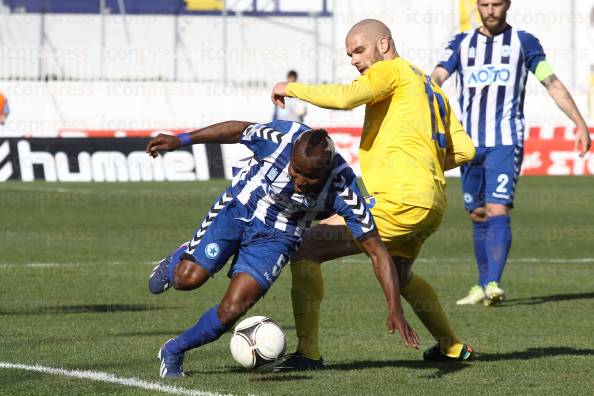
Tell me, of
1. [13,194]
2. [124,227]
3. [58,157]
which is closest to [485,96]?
[124,227]

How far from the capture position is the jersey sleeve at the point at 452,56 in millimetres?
10188

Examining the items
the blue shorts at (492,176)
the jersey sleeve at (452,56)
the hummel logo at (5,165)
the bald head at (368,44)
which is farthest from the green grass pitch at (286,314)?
the hummel logo at (5,165)

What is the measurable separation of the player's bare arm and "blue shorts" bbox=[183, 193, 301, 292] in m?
3.71

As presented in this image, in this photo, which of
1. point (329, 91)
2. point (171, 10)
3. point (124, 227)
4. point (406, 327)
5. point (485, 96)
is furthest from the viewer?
point (171, 10)

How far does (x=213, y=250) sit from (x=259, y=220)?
279mm

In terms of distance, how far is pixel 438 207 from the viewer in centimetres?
682

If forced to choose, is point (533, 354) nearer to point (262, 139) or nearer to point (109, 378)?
point (262, 139)

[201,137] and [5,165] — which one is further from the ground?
[201,137]

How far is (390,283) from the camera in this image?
612 cm

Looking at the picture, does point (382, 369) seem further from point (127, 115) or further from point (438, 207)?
point (127, 115)

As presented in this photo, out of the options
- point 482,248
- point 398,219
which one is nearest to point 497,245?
point 482,248

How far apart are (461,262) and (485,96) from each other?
3.22 m

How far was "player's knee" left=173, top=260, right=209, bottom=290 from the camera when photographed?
6371mm

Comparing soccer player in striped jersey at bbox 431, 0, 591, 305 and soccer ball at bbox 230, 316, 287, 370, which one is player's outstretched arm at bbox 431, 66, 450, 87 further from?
soccer ball at bbox 230, 316, 287, 370
